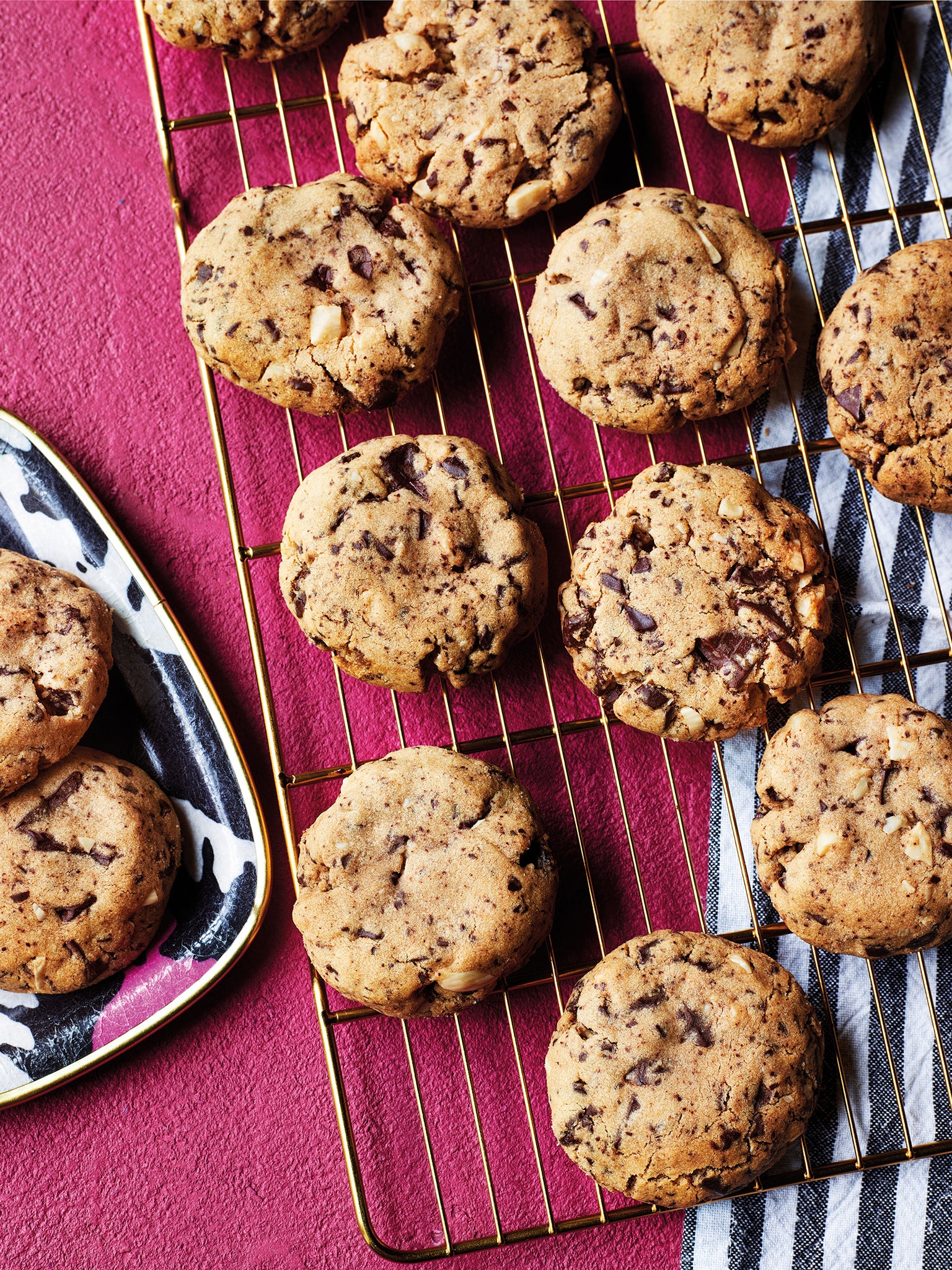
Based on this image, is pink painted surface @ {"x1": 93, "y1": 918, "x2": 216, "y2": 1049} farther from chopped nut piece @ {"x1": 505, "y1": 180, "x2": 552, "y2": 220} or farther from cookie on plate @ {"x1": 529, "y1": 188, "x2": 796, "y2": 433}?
chopped nut piece @ {"x1": 505, "y1": 180, "x2": 552, "y2": 220}

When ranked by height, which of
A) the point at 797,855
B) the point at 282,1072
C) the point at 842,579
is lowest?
the point at 282,1072

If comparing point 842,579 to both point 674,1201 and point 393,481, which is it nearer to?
point 393,481

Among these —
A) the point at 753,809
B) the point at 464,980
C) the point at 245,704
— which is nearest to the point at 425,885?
the point at 464,980

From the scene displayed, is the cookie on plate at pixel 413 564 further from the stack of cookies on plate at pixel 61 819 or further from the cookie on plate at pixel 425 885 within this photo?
the stack of cookies on plate at pixel 61 819

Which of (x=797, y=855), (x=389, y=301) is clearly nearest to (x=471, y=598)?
(x=389, y=301)

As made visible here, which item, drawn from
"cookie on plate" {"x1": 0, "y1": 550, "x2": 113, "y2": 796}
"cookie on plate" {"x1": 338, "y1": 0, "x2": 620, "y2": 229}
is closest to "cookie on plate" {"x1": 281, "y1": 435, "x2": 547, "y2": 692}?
"cookie on plate" {"x1": 0, "y1": 550, "x2": 113, "y2": 796}
